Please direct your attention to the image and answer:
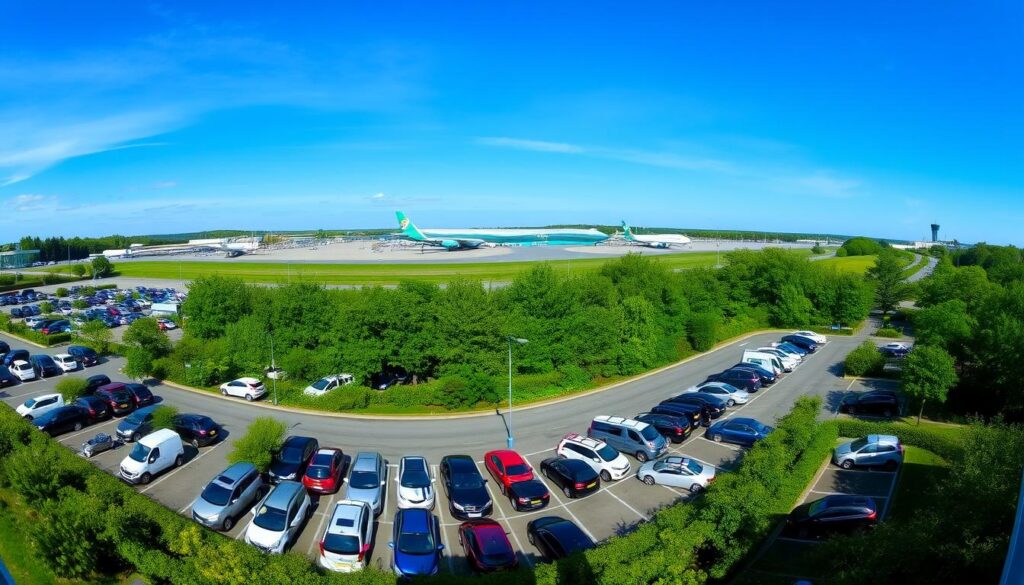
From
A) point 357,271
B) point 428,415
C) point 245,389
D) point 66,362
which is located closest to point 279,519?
point 428,415

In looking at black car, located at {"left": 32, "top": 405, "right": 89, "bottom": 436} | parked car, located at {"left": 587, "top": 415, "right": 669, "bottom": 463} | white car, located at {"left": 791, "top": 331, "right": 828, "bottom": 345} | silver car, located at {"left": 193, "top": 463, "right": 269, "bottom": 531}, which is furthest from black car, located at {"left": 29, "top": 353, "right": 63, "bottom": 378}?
white car, located at {"left": 791, "top": 331, "right": 828, "bottom": 345}

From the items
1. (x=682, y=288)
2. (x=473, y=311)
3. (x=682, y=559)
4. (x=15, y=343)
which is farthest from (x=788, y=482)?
(x=15, y=343)

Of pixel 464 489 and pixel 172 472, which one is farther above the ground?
pixel 464 489

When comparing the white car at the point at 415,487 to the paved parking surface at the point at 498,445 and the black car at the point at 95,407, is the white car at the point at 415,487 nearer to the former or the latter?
the paved parking surface at the point at 498,445

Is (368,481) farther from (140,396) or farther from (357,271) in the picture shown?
(357,271)

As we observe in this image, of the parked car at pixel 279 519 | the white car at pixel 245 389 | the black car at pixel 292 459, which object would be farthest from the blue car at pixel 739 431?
the white car at pixel 245 389

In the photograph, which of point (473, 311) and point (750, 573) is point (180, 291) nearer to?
point (473, 311)
